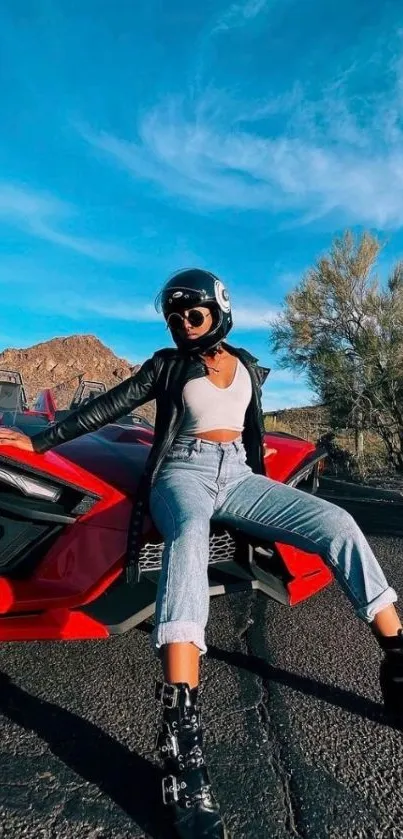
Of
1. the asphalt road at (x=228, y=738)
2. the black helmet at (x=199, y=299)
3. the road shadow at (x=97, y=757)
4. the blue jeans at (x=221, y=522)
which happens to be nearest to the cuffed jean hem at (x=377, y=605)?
the blue jeans at (x=221, y=522)

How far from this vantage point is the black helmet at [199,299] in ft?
7.06

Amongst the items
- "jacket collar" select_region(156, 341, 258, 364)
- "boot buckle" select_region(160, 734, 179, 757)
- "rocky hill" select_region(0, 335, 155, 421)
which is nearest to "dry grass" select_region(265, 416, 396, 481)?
"jacket collar" select_region(156, 341, 258, 364)

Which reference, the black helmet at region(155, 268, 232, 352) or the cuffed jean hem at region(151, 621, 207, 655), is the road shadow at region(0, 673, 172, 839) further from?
the black helmet at region(155, 268, 232, 352)

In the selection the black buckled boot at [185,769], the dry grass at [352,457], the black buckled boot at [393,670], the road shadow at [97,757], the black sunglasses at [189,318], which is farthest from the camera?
the dry grass at [352,457]

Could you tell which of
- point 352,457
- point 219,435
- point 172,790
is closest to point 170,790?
point 172,790

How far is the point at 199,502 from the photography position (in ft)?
6.06

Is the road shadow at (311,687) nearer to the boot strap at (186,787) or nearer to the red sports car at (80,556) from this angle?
the red sports car at (80,556)

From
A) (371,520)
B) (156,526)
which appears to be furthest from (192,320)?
(371,520)

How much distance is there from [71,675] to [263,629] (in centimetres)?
89

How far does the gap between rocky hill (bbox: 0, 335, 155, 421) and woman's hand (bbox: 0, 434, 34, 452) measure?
1263 inches

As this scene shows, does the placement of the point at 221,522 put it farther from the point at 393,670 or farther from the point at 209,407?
the point at 393,670

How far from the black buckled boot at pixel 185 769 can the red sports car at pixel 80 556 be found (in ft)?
1.43

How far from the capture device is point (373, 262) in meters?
16.7

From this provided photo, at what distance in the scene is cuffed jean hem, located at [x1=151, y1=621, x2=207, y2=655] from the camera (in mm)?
1472
